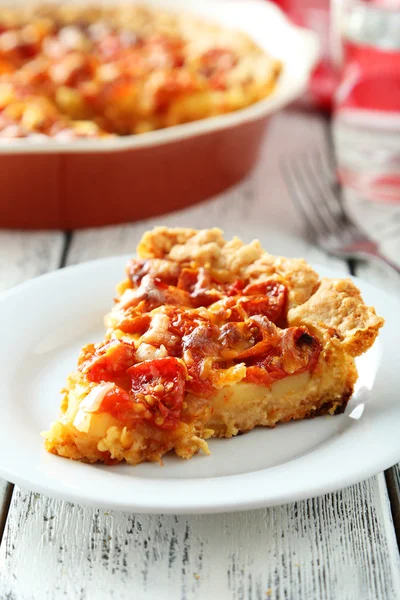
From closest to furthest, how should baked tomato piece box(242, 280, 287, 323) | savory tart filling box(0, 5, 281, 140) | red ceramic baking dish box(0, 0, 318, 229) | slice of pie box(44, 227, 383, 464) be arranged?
1. slice of pie box(44, 227, 383, 464)
2. baked tomato piece box(242, 280, 287, 323)
3. red ceramic baking dish box(0, 0, 318, 229)
4. savory tart filling box(0, 5, 281, 140)

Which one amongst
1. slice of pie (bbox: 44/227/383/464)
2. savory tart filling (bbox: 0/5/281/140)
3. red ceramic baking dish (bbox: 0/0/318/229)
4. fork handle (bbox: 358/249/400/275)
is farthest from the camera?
savory tart filling (bbox: 0/5/281/140)

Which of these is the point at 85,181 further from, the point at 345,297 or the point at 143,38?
the point at 143,38

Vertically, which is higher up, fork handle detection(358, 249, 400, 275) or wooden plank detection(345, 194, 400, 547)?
fork handle detection(358, 249, 400, 275)

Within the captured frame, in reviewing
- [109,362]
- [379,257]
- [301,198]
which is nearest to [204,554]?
[109,362]

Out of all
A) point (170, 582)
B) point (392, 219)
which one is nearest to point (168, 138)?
point (392, 219)

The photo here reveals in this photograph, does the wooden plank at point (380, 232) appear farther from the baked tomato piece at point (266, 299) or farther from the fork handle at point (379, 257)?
the baked tomato piece at point (266, 299)

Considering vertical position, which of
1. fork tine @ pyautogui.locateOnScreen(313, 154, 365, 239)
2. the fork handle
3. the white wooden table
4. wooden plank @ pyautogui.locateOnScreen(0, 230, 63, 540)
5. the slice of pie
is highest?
the slice of pie

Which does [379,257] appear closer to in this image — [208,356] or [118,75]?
[208,356]

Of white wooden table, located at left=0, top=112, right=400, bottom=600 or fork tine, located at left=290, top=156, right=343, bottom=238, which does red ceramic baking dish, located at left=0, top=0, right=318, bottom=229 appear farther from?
white wooden table, located at left=0, top=112, right=400, bottom=600

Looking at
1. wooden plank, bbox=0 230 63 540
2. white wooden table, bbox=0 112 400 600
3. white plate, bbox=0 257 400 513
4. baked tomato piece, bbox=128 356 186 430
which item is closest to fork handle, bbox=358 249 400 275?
white plate, bbox=0 257 400 513
